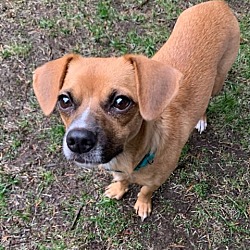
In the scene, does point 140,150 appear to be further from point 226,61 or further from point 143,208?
point 226,61

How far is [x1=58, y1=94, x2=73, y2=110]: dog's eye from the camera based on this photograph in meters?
3.05

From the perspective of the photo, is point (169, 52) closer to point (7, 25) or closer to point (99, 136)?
point (99, 136)

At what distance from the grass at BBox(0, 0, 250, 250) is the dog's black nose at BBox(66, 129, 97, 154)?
154 cm

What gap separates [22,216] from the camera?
438 cm

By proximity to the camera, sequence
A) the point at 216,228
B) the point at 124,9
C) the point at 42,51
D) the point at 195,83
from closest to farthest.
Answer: the point at 195,83 → the point at 216,228 → the point at 42,51 → the point at 124,9

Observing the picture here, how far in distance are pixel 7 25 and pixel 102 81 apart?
290 centimetres

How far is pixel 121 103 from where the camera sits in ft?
9.90

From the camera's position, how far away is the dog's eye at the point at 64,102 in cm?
305

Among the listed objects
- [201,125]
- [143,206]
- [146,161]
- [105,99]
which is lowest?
[143,206]

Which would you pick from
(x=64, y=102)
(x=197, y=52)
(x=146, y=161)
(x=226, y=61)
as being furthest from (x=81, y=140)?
(x=226, y=61)

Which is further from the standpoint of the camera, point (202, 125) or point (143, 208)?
point (202, 125)

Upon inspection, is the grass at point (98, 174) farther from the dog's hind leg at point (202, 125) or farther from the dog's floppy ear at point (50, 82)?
the dog's floppy ear at point (50, 82)

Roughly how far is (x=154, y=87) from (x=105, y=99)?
1.02 feet

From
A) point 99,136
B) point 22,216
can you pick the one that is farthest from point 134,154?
point 22,216
